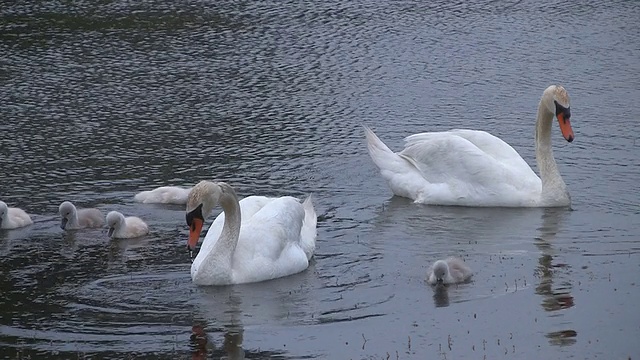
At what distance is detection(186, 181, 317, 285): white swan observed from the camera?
427 inches

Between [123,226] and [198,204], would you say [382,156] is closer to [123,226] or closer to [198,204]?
[123,226]

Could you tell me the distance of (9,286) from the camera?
10.8m

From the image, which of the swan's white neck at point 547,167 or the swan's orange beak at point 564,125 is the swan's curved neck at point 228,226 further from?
the swan's orange beak at point 564,125

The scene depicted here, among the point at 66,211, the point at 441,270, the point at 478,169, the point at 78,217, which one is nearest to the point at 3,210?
the point at 66,211

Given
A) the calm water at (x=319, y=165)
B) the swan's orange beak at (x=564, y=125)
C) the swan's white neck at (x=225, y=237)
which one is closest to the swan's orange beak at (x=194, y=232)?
the swan's white neck at (x=225, y=237)

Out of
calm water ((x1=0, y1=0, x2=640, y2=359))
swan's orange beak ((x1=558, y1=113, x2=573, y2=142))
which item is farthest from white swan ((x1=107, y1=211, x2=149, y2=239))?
swan's orange beak ((x1=558, y1=113, x2=573, y2=142))

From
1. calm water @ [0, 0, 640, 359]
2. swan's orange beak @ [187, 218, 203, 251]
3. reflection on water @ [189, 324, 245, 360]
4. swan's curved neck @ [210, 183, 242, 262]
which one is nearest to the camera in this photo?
reflection on water @ [189, 324, 245, 360]

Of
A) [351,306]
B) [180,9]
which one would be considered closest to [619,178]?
[351,306]

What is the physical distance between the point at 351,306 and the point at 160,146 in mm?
6399

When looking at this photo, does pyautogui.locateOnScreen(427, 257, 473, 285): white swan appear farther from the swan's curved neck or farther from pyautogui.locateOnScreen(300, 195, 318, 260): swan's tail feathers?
the swan's curved neck

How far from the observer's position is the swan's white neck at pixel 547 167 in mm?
13523

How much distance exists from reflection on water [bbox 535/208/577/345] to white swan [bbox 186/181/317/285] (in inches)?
83.0

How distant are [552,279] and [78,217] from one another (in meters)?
4.73

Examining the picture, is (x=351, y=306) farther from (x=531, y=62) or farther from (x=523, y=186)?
(x=531, y=62)
